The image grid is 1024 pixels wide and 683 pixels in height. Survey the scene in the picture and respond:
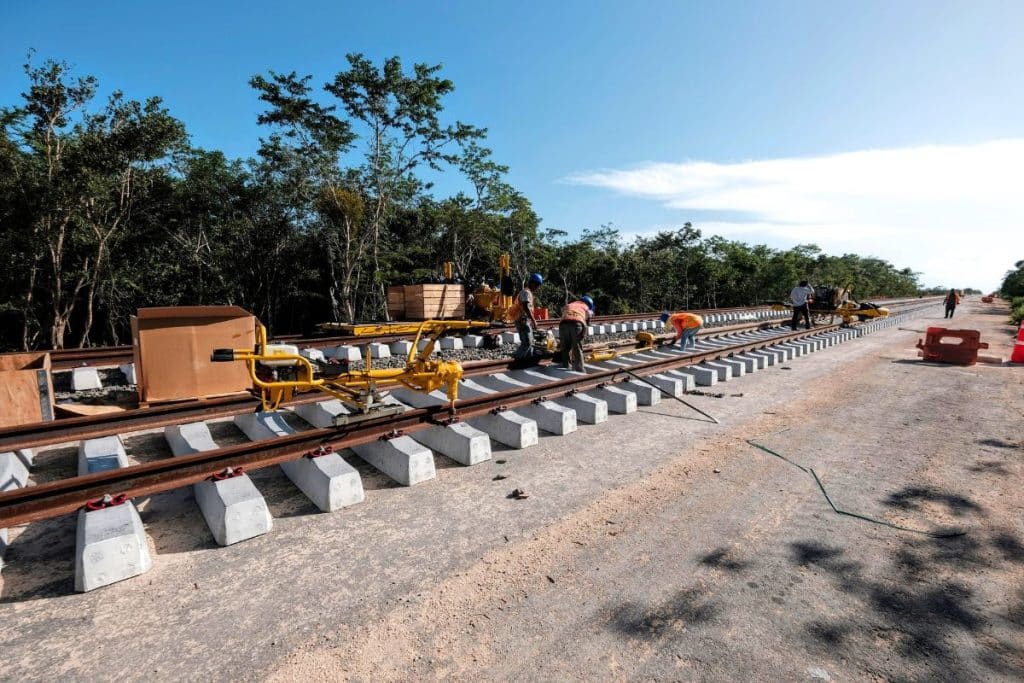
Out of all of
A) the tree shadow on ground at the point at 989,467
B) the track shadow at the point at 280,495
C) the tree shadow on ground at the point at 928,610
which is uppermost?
the track shadow at the point at 280,495

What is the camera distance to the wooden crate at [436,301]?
1269cm

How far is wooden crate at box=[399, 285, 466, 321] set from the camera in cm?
1269

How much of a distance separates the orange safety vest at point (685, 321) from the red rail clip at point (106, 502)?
946cm

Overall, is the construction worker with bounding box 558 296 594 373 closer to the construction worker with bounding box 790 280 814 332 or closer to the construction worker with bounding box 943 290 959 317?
the construction worker with bounding box 790 280 814 332

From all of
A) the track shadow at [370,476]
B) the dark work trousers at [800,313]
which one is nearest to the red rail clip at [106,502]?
the track shadow at [370,476]

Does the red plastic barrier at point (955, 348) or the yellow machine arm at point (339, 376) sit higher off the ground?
the yellow machine arm at point (339, 376)

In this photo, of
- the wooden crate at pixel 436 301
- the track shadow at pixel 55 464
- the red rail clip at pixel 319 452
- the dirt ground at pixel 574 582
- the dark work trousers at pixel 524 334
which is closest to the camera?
the dirt ground at pixel 574 582

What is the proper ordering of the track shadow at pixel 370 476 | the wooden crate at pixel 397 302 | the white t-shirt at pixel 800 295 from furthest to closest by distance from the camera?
1. the white t-shirt at pixel 800 295
2. the wooden crate at pixel 397 302
3. the track shadow at pixel 370 476

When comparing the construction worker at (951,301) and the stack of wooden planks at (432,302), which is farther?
the construction worker at (951,301)

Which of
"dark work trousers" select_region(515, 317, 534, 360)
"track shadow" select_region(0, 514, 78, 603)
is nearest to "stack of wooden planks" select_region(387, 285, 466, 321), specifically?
"dark work trousers" select_region(515, 317, 534, 360)

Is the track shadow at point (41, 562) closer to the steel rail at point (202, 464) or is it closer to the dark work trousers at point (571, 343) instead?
the steel rail at point (202, 464)

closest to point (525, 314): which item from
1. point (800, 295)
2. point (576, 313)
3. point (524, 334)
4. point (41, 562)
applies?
point (524, 334)

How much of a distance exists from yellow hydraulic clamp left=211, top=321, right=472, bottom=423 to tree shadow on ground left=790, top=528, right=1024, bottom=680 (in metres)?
3.12

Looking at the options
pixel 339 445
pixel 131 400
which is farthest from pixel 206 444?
pixel 131 400
